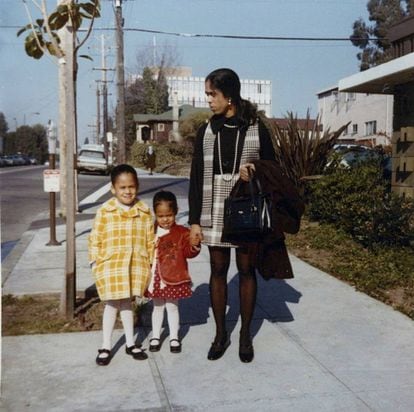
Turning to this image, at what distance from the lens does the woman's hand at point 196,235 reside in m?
3.95

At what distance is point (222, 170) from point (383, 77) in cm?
698

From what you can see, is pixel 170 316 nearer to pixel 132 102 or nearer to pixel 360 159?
pixel 360 159

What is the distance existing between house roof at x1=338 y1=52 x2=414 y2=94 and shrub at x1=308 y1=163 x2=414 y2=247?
60.8 inches

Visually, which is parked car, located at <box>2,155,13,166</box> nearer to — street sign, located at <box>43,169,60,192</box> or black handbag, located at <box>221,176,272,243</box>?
street sign, located at <box>43,169,60,192</box>

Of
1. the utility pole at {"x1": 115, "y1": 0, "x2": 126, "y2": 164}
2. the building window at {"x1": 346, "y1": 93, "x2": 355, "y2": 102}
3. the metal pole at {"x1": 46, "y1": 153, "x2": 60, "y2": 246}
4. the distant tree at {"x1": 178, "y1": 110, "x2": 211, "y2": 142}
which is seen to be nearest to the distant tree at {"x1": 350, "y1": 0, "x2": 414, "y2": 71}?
the building window at {"x1": 346, "y1": 93, "x2": 355, "y2": 102}

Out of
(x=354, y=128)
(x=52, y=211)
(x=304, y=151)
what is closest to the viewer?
(x=52, y=211)

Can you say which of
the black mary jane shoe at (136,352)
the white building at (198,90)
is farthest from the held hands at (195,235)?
the white building at (198,90)

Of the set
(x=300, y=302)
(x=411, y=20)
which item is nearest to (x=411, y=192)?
(x=411, y=20)

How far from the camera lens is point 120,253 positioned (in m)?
3.90

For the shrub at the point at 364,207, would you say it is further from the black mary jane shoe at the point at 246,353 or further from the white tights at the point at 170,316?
the white tights at the point at 170,316

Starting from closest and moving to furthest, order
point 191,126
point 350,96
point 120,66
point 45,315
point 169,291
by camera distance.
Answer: point 169,291
point 45,315
point 120,66
point 191,126
point 350,96

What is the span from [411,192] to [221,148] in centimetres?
646

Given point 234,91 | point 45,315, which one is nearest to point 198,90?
point 45,315

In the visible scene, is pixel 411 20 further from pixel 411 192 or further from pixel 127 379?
pixel 127 379
